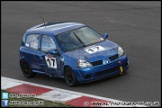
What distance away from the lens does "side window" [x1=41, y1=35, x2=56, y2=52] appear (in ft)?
44.9

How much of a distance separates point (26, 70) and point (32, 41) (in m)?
0.89

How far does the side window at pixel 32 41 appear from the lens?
14344 millimetres

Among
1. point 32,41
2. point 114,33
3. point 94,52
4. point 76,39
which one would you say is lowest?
point 114,33

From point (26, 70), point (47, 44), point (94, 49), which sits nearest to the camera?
point (94, 49)

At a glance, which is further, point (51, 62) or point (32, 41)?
point (32, 41)

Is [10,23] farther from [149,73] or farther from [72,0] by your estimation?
[149,73]

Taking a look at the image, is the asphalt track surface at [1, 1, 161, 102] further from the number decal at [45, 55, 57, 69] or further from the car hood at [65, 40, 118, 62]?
the car hood at [65, 40, 118, 62]

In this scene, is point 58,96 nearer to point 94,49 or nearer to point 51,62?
point 51,62

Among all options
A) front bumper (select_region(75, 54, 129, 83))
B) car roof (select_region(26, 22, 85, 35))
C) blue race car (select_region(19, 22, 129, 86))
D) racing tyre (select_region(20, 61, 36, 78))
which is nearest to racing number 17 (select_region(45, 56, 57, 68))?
blue race car (select_region(19, 22, 129, 86))

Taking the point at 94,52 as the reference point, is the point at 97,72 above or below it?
below

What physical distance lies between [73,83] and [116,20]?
8.30m

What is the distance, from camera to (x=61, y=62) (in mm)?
13211

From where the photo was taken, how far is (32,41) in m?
14.6

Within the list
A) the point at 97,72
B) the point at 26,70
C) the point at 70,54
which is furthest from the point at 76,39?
the point at 26,70
